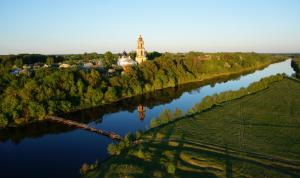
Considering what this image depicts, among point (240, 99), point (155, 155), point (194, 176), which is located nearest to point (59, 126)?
point (155, 155)

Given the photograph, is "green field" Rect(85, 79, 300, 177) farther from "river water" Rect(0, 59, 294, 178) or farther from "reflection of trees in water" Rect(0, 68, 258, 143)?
"reflection of trees in water" Rect(0, 68, 258, 143)

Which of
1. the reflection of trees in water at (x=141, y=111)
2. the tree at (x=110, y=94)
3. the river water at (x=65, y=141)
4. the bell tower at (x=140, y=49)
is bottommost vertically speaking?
the river water at (x=65, y=141)

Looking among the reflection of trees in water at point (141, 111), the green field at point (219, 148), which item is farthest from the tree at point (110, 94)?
the green field at point (219, 148)

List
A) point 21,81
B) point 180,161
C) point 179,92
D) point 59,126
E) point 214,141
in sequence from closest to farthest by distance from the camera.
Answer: point 180,161 < point 214,141 < point 59,126 < point 21,81 < point 179,92

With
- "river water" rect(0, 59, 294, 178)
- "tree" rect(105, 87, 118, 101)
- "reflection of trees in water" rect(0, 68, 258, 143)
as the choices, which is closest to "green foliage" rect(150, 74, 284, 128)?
"river water" rect(0, 59, 294, 178)

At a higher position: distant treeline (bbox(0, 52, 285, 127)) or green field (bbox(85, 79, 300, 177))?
distant treeline (bbox(0, 52, 285, 127))

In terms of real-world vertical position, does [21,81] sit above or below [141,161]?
above

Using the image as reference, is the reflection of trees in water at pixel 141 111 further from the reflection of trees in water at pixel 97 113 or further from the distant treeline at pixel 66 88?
the distant treeline at pixel 66 88

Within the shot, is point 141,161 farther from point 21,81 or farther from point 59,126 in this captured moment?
point 21,81
